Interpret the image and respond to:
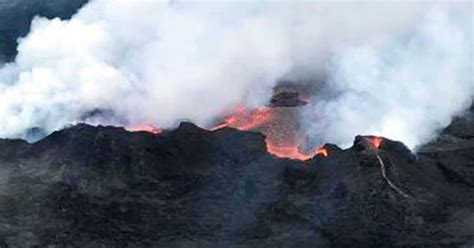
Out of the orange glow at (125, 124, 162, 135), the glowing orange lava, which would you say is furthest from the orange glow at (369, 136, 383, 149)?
the orange glow at (125, 124, 162, 135)

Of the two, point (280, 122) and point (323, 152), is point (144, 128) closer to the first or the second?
point (280, 122)

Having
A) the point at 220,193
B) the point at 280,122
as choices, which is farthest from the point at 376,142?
the point at 220,193

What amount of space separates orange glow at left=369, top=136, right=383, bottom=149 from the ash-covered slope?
0.79ft

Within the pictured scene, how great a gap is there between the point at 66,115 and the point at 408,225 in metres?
16.4

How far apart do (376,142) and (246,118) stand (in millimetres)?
7199

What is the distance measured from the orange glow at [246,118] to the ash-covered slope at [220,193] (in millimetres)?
2371

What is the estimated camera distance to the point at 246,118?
134 feet

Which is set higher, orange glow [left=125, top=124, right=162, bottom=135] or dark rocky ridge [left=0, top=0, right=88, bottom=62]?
dark rocky ridge [left=0, top=0, right=88, bottom=62]

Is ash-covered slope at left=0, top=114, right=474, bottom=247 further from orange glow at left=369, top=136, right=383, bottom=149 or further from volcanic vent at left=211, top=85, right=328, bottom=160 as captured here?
volcanic vent at left=211, top=85, right=328, bottom=160

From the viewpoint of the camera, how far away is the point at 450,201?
1314 inches

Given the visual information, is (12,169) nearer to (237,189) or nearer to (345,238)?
(237,189)

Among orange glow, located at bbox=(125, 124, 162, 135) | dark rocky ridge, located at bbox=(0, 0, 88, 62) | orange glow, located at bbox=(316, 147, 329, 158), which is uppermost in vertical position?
dark rocky ridge, located at bbox=(0, 0, 88, 62)

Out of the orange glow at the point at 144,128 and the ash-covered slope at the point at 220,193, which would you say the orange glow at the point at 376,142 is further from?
the orange glow at the point at 144,128

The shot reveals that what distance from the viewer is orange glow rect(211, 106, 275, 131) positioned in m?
40.0
